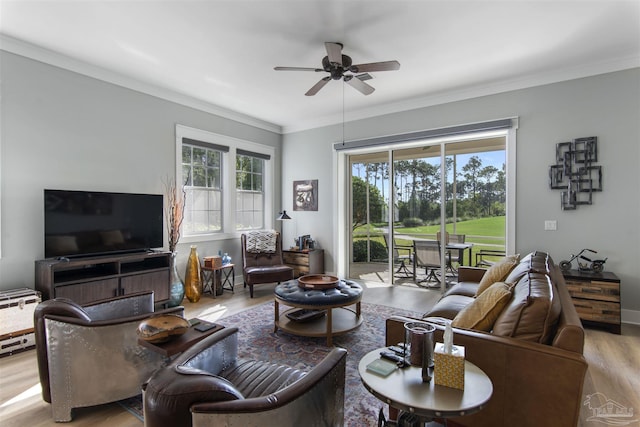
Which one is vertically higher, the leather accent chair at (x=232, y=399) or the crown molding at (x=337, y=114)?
the crown molding at (x=337, y=114)

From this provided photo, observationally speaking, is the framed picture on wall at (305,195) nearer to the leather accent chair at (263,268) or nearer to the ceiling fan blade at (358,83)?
the leather accent chair at (263,268)

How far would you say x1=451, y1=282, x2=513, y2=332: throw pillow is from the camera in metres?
1.84

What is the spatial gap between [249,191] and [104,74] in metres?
2.79

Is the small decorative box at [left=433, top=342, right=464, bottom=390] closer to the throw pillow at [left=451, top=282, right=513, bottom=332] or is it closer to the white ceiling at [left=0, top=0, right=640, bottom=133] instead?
the throw pillow at [left=451, top=282, right=513, bottom=332]

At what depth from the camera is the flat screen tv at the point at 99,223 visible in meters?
3.32

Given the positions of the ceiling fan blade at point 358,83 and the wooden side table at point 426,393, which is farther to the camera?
the ceiling fan blade at point 358,83

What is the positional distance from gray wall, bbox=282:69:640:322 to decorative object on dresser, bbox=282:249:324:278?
2.90m

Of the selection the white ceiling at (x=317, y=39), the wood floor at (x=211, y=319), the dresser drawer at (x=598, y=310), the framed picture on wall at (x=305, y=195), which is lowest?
the wood floor at (x=211, y=319)

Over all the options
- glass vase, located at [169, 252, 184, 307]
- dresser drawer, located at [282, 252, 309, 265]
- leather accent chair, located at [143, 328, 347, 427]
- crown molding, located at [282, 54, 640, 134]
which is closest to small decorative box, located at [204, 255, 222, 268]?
glass vase, located at [169, 252, 184, 307]

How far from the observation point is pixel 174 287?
418 cm

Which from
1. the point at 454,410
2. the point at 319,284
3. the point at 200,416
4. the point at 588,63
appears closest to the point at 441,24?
the point at 588,63

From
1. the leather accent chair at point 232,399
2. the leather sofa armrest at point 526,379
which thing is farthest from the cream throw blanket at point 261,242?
the leather sofa armrest at point 526,379

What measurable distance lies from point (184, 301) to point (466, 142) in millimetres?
4742

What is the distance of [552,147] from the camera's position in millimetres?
3990
